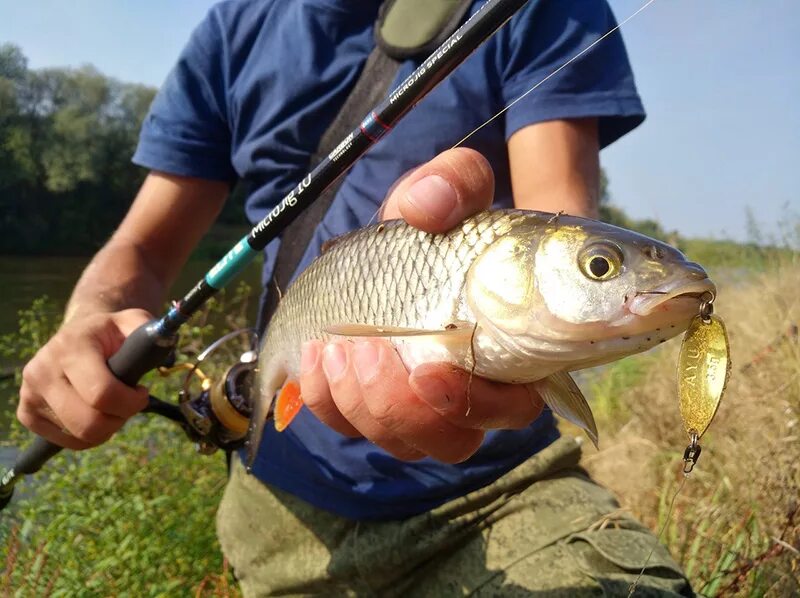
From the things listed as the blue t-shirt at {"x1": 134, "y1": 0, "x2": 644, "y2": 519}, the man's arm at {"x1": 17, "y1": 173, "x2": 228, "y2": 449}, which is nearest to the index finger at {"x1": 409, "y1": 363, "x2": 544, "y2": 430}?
the blue t-shirt at {"x1": 134, "y1": 0, "x2": 644, "y2": 519}

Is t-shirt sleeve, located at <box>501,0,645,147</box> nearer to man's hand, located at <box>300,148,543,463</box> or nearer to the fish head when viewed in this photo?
man's hand, located at <box>300,148,543,463</box>

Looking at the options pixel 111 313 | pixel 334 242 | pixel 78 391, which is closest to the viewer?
pixel 334 242

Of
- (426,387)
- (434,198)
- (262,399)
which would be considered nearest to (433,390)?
(426,387)

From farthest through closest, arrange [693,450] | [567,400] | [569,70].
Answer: [569,70]
[567,400]
[693,450]

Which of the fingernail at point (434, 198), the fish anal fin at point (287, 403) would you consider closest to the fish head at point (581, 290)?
the fingernail at point (434, 198)

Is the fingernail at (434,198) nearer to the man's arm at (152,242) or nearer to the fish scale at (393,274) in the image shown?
the fish scale at (393,274)

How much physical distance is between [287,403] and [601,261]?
93 centimetres

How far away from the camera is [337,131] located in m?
2.08

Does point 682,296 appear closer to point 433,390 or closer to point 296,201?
point 433,390

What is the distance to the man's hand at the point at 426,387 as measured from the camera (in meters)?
1.12

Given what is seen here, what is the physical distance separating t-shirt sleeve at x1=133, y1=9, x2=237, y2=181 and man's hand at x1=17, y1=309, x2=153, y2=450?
0.82 metres

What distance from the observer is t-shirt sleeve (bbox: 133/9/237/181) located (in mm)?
2453

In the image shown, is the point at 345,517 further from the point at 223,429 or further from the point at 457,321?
the point at 457,321

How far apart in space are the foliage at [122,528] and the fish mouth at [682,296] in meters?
1.99
